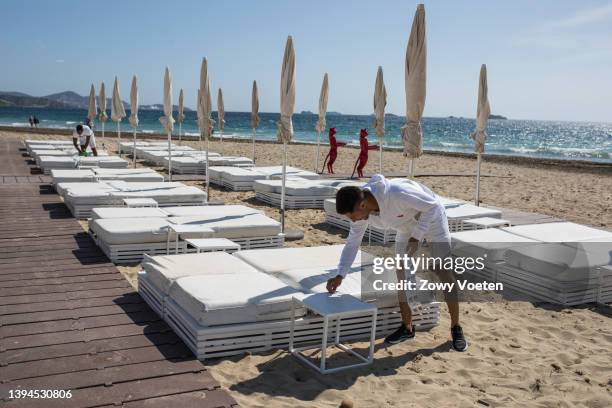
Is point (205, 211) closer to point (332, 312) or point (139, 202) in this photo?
point (139, 202)

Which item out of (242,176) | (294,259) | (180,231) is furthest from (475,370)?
(242,176)

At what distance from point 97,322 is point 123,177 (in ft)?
22.8

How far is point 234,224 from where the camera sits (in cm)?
662

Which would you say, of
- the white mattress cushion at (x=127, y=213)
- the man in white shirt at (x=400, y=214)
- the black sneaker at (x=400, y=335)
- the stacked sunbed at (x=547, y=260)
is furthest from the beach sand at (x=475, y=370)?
the white mattress cushion at (x=127, y=213)

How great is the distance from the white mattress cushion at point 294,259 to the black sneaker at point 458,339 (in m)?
1.12

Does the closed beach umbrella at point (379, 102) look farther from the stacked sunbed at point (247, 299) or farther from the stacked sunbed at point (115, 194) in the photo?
the stacked sunbed at point (247, 299)

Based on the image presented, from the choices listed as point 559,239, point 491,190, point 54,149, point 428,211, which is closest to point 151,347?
point 428,211

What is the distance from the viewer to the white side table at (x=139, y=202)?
26.0ft

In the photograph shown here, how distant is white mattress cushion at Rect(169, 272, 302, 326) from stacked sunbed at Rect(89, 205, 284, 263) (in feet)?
6.43

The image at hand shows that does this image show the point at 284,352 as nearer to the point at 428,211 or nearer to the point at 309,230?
the point at 428,211

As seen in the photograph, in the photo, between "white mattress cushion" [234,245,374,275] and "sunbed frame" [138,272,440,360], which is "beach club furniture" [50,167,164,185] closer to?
"white mattress cushion" [234,245,374,275]

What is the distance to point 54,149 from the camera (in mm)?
16469

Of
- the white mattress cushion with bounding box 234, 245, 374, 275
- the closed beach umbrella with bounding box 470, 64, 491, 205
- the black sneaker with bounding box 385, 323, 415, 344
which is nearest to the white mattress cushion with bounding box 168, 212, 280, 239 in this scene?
the white mattress cushion with bounding box 234, 245, 374, 275

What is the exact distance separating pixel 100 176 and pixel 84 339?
24.1 feet
